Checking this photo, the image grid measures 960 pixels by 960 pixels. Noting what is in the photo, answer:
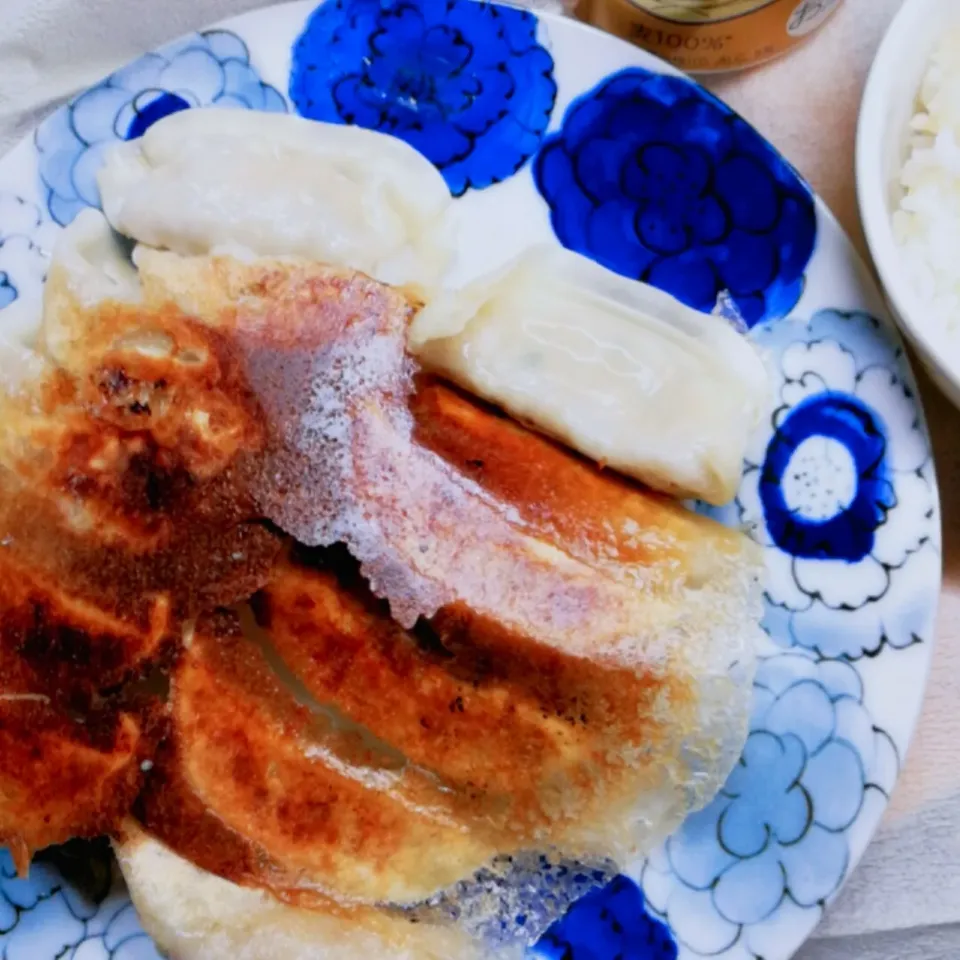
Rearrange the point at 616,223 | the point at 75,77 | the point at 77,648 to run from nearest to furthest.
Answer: the point at 77,648 < the point at 616,223 < the point at 75,77

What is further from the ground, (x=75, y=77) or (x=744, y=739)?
(x=75, y=77)

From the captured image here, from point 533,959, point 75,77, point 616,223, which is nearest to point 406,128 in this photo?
point 616,223

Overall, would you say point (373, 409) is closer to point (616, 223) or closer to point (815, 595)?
point (616, 223)

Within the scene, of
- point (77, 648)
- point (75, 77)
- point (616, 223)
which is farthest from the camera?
point (75, 77)

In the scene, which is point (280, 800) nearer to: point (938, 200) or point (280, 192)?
point (280, 192)

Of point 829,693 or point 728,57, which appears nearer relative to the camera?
point 829,693

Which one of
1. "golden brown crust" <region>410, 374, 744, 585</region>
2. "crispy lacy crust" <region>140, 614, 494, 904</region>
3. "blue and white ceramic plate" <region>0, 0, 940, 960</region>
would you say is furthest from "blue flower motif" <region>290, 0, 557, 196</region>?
"crispy lacy crust" <region>140, 614, 494, 904</region>

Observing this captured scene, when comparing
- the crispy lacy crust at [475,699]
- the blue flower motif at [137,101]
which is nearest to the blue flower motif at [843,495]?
the crispy lacy crust at [475,699]

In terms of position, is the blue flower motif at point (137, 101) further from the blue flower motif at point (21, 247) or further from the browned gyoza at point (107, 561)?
the browned gyoza at point (107, 561)
